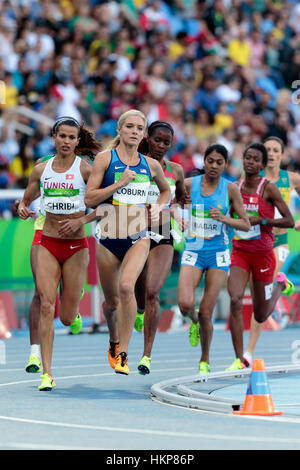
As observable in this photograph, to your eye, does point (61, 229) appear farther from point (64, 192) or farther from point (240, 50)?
point (240, 50)

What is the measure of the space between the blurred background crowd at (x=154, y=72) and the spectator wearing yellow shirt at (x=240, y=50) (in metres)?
0.03

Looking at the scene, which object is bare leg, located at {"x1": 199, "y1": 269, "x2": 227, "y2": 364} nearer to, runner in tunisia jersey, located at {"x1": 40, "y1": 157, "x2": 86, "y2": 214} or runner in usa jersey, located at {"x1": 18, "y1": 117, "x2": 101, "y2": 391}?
runner in usa jersey, located at {"x1": 18, "y1": 117, "x2": 101, "y2": 391}

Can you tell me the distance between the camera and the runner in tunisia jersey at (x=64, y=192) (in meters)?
11.2

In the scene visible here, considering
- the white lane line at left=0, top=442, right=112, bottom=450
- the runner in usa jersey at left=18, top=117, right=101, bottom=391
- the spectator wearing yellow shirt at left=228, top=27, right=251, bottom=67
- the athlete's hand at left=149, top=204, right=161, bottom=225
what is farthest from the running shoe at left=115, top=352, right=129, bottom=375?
the spectator wearing yellow shirt at left=228, top=27, right=251, bottom=67

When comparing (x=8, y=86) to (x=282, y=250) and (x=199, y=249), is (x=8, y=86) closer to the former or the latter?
(x=282, y=250)

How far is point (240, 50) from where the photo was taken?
92.9 ft

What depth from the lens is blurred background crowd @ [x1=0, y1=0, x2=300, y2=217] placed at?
71.6ft

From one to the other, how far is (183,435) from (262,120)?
62.3 ft

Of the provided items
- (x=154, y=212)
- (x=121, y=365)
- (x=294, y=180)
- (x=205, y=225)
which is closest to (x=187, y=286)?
(x=205, y=225)

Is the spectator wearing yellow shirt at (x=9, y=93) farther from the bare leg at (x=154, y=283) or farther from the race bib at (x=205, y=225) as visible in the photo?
the bare leg at (x=154, y=283)

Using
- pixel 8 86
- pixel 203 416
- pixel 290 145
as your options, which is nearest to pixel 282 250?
pixel 203 416

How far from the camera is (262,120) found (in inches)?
1034

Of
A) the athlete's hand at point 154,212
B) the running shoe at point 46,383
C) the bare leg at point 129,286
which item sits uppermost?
the athlete's hand at point 154,212

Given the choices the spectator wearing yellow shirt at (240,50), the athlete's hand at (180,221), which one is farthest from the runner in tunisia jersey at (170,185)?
the spectator wearing yellow shirt at (240,50)
